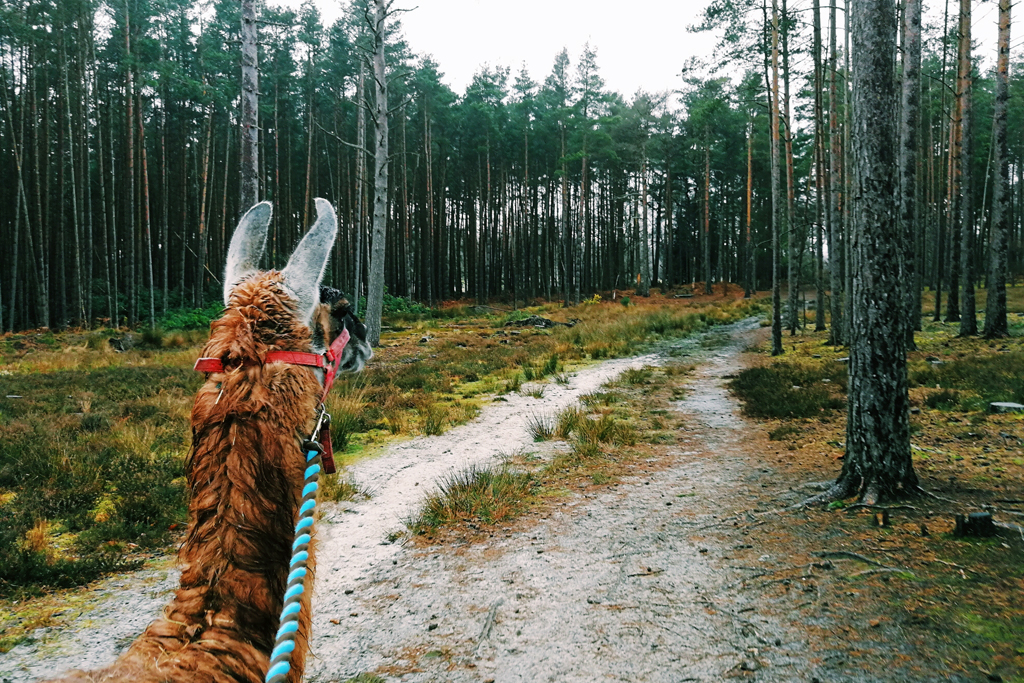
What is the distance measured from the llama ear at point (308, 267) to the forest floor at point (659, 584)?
1981mm

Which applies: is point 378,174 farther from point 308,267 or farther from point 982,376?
point 308,267

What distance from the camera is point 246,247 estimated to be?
1.89m

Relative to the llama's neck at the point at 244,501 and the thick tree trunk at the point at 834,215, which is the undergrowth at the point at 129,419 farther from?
the thick tree trunk at the point at 834,215

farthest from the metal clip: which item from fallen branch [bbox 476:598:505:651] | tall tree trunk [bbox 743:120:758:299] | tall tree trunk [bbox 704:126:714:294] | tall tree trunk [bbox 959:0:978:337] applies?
tall tree trunk [bbox 704:126:714:294]

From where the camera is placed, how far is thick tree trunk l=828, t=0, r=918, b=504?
4.14 meters

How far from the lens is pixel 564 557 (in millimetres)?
→ 3934

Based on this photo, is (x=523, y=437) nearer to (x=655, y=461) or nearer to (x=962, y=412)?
(x=655, y=461)

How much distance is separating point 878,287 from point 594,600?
311 cm

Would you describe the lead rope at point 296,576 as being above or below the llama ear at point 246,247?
below

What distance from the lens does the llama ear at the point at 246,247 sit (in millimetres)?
1858

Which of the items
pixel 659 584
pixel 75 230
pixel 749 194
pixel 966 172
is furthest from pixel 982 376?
pixel 749 194

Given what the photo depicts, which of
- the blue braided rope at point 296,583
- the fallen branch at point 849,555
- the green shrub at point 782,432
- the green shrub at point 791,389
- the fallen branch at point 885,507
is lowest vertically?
the fallen branch at point 849,555

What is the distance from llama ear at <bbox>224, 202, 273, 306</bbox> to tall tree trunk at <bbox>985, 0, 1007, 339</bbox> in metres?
16.6

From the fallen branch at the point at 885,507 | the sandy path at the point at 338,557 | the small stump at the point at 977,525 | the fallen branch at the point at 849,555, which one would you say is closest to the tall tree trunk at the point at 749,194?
the sandy path at the point at 338,557
